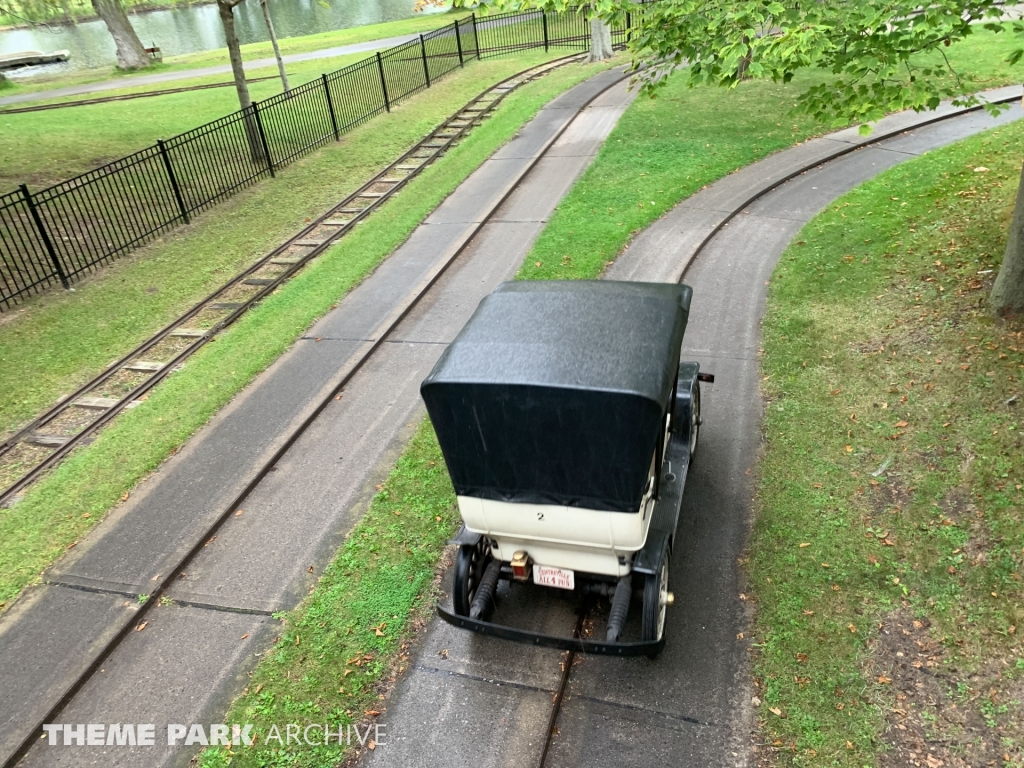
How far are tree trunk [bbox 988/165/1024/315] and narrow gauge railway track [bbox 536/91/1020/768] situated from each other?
13.8 ft

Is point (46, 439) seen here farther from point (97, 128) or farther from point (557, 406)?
point (97, 128)

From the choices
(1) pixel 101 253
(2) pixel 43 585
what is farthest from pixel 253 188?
(2) pixel 43 585

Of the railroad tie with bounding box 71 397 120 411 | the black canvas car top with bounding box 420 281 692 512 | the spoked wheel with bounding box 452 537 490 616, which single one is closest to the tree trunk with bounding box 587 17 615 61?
the railroad tie with bounding box 71 397 120 411

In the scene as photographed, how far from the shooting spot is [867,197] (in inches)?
515

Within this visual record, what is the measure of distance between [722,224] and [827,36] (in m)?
5.69

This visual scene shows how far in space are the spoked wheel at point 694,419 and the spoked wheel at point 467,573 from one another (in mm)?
2273

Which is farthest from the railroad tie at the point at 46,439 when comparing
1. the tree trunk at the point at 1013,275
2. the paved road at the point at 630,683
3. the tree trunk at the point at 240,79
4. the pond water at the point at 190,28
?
the pond water at the point at 190,28

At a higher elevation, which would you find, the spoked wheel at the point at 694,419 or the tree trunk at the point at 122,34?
the tree trunk at the point at 122,34

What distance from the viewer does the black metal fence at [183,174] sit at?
12492mm

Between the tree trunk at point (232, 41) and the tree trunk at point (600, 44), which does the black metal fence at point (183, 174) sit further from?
the tree trunk at point (600, 44)

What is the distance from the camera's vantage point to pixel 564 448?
4.38 metres

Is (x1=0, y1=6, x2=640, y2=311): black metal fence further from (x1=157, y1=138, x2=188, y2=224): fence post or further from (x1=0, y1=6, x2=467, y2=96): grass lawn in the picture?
(x1=0, y1=6, x2=467, y2=96): grass lawn

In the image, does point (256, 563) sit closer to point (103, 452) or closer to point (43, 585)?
point (43, 585)

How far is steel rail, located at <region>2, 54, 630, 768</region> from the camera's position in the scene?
5.04 metres
